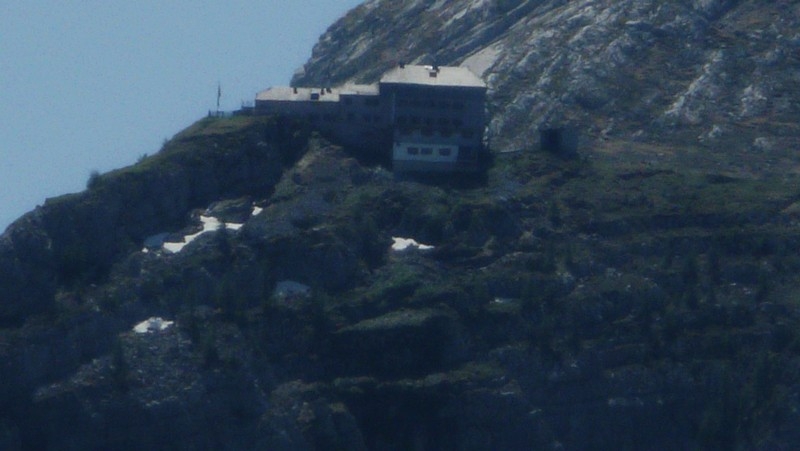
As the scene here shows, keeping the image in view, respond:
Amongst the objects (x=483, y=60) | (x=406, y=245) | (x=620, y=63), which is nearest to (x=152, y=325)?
(x=406, y=245)

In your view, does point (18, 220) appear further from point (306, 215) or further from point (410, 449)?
point (410, 449)

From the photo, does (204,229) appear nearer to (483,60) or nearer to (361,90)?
(361,90)

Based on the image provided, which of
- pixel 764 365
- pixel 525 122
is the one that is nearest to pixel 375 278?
pixel 764 365

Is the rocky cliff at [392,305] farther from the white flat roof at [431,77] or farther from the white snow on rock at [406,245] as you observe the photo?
the white flat roof at [431,77]

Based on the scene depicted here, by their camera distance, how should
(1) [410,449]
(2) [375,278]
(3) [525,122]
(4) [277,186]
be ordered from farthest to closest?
(3) [525,122] → (4) [277,186] → (2) [375,278] → (1) [410,449]

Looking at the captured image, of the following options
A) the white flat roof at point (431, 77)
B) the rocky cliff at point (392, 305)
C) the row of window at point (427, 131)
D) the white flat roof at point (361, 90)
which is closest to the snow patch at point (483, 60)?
the white flat roof at point (431, 77)

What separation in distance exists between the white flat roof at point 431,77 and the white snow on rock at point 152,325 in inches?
1080

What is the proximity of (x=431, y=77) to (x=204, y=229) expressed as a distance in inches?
876

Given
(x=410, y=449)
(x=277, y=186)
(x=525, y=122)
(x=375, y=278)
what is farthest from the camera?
(x=525, y=122)

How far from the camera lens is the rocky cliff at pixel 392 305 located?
108250 mm

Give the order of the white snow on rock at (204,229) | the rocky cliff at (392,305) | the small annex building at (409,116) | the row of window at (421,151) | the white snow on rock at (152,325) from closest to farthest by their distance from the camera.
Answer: the rocky cliff at (392,305) → the white snow on rock at (152,325) → the white snow on rock at (204,229) → the row of window at (421,151) → the small annex building at (409,116)

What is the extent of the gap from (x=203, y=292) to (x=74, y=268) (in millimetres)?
8301

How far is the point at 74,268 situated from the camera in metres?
115

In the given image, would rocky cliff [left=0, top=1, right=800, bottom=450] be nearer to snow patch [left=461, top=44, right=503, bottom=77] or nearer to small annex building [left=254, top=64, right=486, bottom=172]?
small annex building [left=254, top=64, right=486, bottom=172]
